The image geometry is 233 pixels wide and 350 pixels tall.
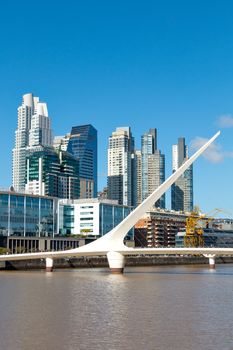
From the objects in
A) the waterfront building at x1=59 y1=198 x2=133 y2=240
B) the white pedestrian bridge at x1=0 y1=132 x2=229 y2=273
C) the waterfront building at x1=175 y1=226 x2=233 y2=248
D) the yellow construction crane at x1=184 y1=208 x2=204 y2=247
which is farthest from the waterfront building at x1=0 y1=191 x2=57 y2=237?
the waterfront building at x1=175 y1=226 x2=233 y2=248

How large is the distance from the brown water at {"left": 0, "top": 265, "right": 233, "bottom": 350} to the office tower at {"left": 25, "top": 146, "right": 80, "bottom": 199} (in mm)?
138477

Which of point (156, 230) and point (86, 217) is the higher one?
point (86, 217)

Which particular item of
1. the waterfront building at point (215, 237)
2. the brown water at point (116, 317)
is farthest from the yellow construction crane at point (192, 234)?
the brown water at point (116, 317)

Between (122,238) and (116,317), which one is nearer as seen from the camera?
(116,317)

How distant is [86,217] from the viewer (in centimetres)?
10625

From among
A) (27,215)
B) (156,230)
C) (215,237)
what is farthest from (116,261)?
(156,230)

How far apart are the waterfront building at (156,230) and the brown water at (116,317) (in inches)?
4407

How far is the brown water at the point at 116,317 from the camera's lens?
20.2 meters

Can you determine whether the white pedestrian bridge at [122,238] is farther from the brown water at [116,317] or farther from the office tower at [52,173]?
the office tower at [52,173]

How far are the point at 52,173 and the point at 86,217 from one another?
244 ft

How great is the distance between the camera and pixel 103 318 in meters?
25.4

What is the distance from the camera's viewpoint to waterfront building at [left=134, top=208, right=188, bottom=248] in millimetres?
151113

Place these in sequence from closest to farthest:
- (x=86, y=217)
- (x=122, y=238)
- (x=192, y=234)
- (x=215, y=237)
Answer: (x=122, y=238) < (x=86, y=217) < (x=192, y=234) < (x=215, y=237)

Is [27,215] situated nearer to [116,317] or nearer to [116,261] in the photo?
[116,261]
